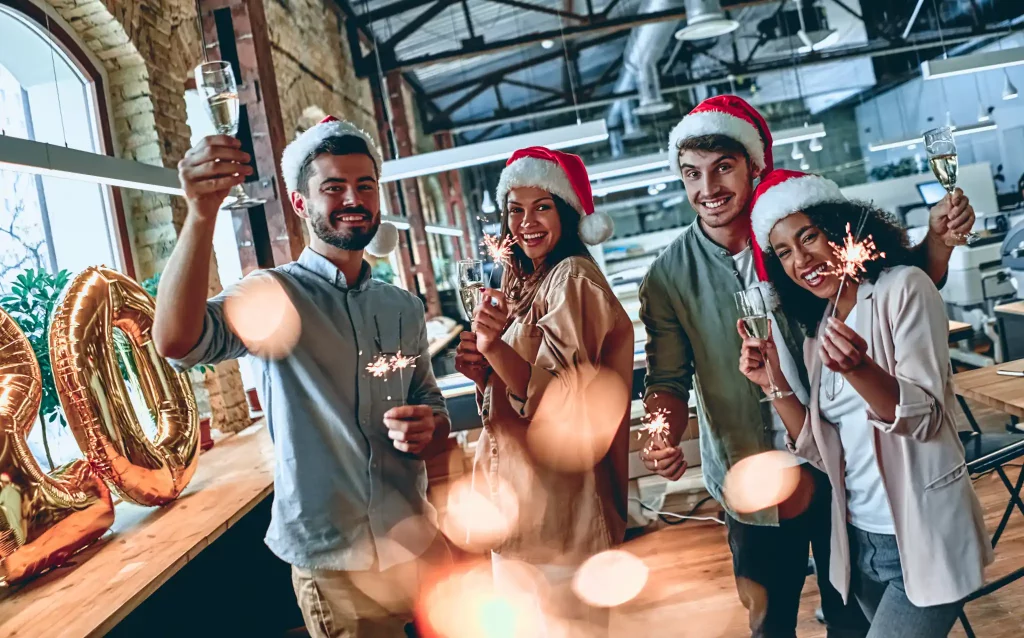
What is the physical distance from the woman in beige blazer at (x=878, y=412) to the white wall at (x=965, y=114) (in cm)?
1335

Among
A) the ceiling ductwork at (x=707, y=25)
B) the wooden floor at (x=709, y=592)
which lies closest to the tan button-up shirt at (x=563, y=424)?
the wooden floor at (x=709, y=592)

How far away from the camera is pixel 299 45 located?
21.5 feet

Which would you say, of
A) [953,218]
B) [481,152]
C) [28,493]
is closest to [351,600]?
[28,493]

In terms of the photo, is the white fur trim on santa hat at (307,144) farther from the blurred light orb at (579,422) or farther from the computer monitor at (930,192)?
the computer monitor at (930,192)

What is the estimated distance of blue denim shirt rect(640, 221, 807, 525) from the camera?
6.33 feet

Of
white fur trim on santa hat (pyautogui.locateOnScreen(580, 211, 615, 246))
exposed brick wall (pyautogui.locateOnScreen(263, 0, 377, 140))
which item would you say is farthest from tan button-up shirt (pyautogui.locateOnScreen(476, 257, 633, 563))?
exposed brick wall (pyautogui.locateOnScreen(263, 0, 377, 140))

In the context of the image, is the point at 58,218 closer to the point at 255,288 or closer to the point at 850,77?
the point at 255,288

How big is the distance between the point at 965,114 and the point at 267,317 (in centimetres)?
1646

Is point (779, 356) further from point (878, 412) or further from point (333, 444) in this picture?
point (333, 444)

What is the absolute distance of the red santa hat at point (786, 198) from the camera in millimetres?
1711

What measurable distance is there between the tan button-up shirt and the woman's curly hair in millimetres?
423

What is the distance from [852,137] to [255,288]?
63.9 feet

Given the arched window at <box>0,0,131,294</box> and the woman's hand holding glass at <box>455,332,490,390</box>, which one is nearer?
the woman's hand holding glass at <box>455,332,490,390</box>

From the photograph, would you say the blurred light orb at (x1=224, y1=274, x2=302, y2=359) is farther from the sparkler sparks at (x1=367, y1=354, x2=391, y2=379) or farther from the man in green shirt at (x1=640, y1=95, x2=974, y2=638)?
the man in green shirt at (x1=640, y1=95, x2=974, y2=638)
